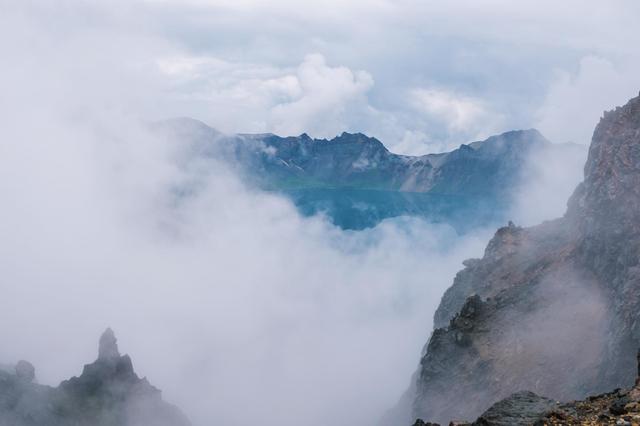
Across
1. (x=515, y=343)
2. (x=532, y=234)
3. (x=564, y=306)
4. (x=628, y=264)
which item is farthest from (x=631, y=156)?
(x=532, y=234)

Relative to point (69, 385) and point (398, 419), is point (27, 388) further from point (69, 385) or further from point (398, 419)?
point (398, 419)

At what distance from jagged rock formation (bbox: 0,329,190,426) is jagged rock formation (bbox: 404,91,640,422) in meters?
61.1

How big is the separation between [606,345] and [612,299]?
797cm

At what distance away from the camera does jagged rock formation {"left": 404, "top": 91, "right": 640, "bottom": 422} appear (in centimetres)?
6900

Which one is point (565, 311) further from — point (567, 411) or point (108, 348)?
point (108, 348)

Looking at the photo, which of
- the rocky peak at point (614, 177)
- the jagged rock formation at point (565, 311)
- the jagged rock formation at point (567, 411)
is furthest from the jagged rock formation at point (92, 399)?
the jagged rock formation at point (567, 411)

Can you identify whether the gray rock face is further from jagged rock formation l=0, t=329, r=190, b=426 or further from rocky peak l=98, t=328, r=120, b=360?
rocky peak l=98, t=328, r=120, b=360

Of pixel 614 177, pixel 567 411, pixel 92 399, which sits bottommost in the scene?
pixel 567 411

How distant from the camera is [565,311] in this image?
83062mm

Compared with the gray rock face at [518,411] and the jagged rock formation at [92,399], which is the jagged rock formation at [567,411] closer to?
the gray rock face at [518,411]

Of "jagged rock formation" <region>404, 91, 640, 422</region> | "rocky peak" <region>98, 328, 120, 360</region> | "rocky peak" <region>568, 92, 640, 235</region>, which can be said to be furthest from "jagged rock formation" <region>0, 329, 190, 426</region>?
"rocky peak" <region>568, 92, 640, 235</region>

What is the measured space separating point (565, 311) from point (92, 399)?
9204 centimetres

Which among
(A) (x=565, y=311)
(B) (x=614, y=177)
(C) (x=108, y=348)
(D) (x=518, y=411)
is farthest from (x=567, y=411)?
(C) (x=108, y=348)

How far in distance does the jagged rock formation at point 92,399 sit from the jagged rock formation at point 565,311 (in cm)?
6113
